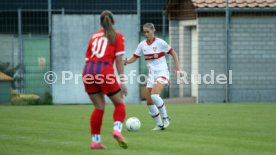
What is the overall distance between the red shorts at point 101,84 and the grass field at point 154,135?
0.82 meters

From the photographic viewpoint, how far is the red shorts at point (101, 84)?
10.7 meters

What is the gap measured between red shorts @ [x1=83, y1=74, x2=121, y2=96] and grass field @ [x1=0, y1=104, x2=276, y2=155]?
2.70ft

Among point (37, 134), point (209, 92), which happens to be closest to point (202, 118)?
point (37, 134)

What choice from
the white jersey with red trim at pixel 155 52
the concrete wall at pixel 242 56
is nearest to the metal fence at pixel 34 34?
the concrete wall at pixel 242 56

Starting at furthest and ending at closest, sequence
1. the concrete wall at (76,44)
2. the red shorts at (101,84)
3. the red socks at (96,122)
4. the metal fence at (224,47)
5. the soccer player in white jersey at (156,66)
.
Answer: the concrete wall at (76,44)
the metal fence at (224,47)
the soccer player in white jersey at (156,66)
the red socks at (96,122)
the red shorts at (101,84)

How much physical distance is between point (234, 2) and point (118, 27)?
Result: 13.5ft

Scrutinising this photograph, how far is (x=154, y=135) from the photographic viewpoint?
533 inches

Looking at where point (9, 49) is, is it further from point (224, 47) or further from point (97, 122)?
point (97, 122)

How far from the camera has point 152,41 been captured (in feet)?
51.8

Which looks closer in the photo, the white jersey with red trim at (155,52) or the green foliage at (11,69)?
the white jersey with red trim at (155,52)

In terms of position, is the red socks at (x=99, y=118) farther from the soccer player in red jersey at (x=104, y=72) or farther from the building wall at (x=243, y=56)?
the building wall at (x=243, y=56)

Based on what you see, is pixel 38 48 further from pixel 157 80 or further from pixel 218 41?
pixel 157 80

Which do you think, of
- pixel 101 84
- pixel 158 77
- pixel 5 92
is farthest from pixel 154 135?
pixel 5 92

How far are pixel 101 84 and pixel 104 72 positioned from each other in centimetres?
21
